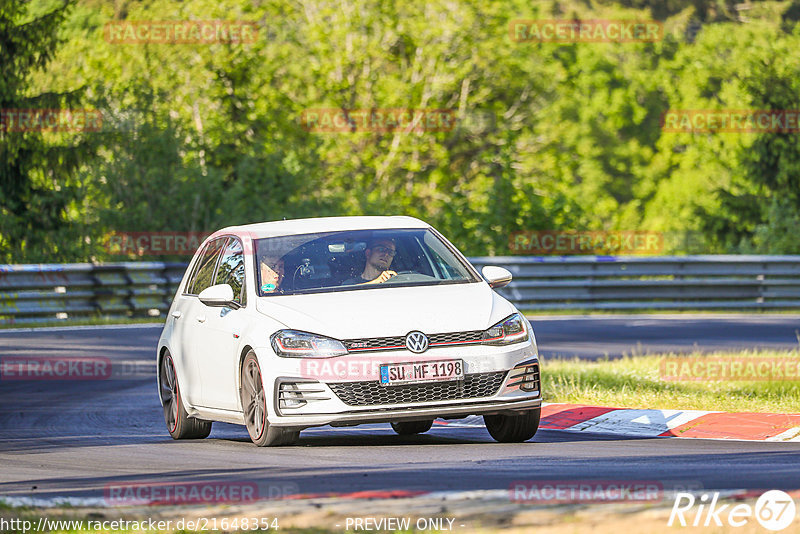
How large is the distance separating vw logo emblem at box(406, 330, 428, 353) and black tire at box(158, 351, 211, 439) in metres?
2.48

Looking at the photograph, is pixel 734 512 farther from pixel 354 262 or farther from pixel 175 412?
pixel 175 412

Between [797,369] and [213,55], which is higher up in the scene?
[213,55]

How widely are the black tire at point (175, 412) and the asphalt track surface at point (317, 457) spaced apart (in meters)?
0.12

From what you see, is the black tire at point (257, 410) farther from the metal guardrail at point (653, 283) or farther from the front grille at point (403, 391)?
the metal guardrail at point (653, 283)

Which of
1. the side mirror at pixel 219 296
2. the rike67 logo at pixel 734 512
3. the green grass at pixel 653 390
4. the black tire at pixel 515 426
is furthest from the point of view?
the green grass at pixel 653 390

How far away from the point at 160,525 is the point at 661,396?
678 centimetres

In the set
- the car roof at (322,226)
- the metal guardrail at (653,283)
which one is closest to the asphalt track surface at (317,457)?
the car roof at (322,226)

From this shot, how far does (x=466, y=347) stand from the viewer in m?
9.12

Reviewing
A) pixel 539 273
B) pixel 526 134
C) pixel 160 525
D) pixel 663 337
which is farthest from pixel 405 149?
pixel 160 525

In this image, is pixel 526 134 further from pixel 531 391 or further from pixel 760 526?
pixel 760 526

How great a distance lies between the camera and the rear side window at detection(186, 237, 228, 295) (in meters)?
11.0

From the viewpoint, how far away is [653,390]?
1273 cm

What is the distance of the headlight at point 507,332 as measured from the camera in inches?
364

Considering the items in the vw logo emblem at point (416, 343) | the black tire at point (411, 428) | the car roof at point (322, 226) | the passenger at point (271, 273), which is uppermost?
the car roof at point (322, 226)
